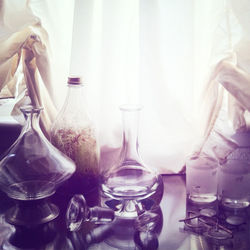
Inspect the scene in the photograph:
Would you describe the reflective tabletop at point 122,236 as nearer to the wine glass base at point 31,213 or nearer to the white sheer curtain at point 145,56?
the wine glass base at point 31,213

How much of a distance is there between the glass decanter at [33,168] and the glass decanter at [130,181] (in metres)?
0.10

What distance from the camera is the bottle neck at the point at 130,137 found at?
3.08 ft

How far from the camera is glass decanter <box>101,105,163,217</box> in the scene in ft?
2.96

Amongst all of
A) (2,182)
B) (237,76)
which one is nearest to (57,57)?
(2,182)

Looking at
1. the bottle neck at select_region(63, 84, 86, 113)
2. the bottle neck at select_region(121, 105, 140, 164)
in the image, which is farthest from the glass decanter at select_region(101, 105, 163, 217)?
the bottle neck at select_region(63, 84, 86, 113)

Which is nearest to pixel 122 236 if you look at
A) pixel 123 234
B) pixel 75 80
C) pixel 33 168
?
pixel 123 234

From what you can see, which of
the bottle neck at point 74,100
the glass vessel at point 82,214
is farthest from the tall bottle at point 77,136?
the glass vessel at point 82,214

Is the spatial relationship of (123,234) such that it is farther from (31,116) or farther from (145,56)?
(145,56)

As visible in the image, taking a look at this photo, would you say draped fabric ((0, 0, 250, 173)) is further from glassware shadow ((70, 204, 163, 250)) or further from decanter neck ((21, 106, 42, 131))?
glassware shadow ((70, 204, 163, 250))

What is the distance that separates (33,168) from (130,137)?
226 mm

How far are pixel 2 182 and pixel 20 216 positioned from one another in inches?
3.2

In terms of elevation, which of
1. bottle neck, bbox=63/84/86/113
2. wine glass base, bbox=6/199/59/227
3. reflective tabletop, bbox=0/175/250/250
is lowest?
reflective tabletop, bbox=0/175/250/250

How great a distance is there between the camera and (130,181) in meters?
0.93

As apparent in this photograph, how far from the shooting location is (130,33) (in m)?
1.01
